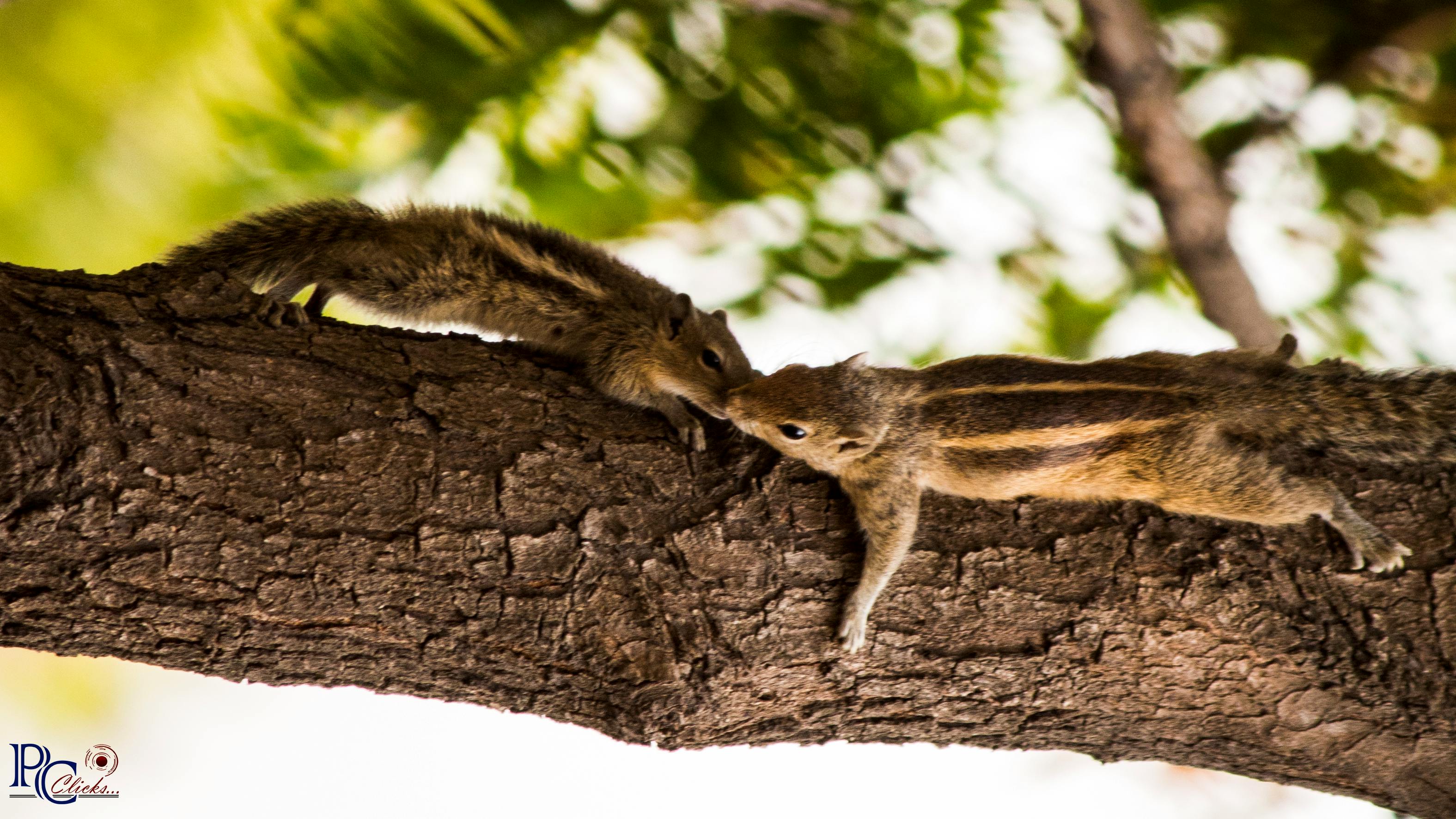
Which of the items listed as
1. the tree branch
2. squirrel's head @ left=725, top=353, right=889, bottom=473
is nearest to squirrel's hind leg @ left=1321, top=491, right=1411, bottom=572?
squirrel's head @ left=725, top=353, right=889, bottom=473

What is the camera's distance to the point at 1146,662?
7.48 ft

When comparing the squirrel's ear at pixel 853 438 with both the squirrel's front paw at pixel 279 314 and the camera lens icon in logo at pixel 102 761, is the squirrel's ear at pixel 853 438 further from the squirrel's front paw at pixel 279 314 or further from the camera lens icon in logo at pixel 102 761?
the camera lens icon in logo at pixel 102 761

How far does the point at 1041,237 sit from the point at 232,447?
3.06 m

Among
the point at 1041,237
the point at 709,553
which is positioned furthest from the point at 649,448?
the point at 1041,237

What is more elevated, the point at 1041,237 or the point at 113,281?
the point at 1041,237

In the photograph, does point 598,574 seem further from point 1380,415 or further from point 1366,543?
point 1380,415

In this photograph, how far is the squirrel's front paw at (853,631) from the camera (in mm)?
2254

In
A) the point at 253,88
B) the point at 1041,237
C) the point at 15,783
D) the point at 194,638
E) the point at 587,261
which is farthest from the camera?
the point at 1041,237

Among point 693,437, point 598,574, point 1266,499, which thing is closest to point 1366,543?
point 1266,499

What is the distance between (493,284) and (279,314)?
775 millimetres

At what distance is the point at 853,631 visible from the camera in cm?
226

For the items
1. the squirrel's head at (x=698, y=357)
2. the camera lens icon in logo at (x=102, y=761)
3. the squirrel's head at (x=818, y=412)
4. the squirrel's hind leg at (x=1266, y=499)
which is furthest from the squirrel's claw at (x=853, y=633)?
the camera lens icon in logo at (x=102, y=761)

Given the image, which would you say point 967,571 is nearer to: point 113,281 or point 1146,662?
point 1146,662

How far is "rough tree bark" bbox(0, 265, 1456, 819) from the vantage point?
6.62 ft
